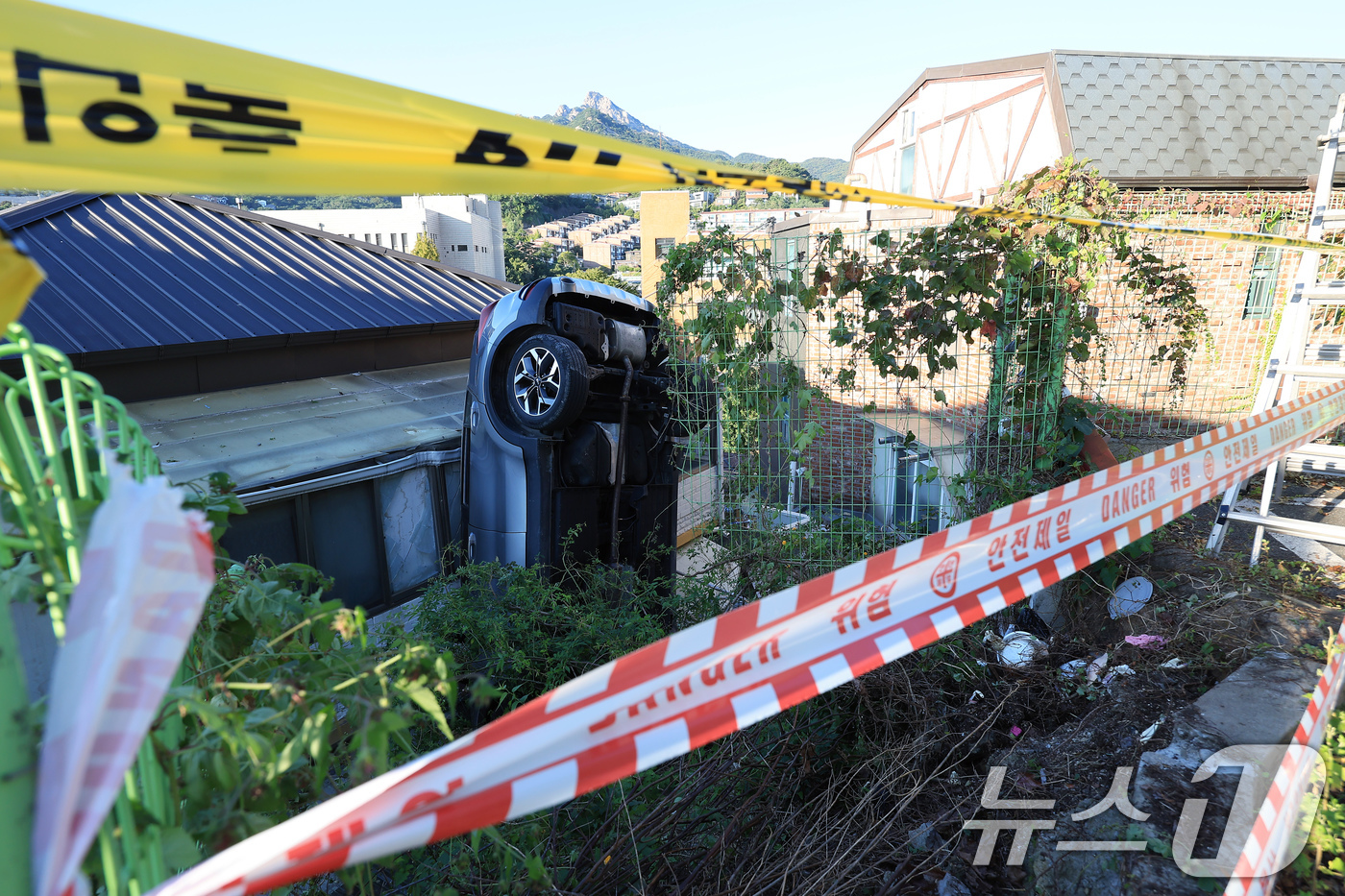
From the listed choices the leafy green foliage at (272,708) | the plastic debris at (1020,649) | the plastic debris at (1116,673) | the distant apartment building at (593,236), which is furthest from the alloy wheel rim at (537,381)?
the distant apartment building at (593,236)

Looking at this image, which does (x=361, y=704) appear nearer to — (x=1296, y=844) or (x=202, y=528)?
(x=202, y=528)

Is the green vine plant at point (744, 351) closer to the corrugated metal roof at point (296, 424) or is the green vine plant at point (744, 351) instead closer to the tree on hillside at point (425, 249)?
the corrugated metal roof at point (296, 424)

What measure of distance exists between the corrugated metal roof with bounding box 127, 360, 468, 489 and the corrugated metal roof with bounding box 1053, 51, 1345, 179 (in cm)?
921

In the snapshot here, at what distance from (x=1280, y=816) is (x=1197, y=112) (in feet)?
37.8

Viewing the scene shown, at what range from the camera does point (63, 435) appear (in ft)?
3.87

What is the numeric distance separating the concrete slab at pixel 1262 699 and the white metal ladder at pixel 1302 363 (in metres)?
0.97

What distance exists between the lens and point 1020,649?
11.5ft

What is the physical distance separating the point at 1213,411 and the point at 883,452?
2480 mm

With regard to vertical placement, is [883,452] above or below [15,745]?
below

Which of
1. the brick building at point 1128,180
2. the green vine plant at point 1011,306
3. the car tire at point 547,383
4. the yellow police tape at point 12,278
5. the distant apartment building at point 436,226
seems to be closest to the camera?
the yellow police tape at point 12,278

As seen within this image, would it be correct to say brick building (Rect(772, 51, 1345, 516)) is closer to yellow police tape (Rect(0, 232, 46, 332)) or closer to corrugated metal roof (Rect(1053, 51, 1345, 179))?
corrugated metal roof (Rect(1053, 51, 1345, 179))

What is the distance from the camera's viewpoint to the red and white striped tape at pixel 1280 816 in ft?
5.36

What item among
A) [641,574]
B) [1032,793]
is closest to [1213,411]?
[1032,793]

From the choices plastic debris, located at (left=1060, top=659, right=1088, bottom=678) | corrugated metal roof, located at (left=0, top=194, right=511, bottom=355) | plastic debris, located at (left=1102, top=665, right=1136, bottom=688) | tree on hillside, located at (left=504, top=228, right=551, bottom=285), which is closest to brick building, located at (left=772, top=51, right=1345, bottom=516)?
plastic debris, located at (left=1060, top=659, right=1088, bottom=678)
